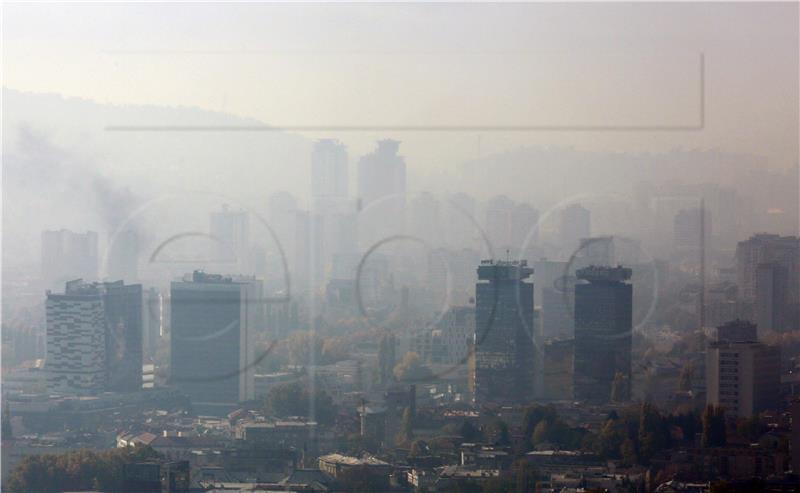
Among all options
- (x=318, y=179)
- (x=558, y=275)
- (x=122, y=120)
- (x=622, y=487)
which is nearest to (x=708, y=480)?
(x=622, y=487)

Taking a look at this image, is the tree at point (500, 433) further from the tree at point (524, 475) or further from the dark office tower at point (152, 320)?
the dark office tower at point (152, 320)

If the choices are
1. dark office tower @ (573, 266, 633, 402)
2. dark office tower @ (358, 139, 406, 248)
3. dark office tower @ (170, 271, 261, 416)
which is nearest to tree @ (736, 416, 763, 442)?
dark office tower @ (573, 266, 633, 402)

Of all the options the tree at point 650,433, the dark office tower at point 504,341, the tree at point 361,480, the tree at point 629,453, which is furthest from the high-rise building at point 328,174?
the tree at point 650,433

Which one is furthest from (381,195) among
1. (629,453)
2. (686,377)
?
(686,377)

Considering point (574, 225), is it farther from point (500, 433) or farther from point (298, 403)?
point (298, 403)

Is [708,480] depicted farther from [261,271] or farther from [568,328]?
[261,271]

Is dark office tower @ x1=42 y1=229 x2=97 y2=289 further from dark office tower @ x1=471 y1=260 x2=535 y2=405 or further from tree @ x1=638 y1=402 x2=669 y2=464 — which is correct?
tree @ x1=638 y1=402 x2=669 y2=464
